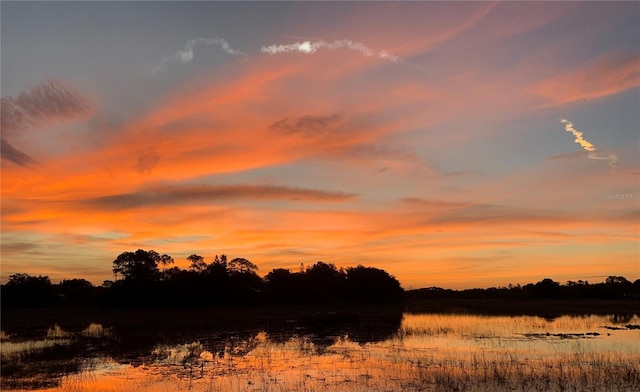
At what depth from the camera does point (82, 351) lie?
31688mm

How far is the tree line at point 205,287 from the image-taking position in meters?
100

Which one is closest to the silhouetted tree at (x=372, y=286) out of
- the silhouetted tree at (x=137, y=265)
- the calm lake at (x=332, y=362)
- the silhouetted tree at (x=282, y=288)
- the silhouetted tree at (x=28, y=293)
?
the silhouetted tree at (x=282, y=288)

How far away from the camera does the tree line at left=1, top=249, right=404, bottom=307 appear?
100 metres

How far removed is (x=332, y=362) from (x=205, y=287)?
88.9 metres

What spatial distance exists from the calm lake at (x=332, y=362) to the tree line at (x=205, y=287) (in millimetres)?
63300

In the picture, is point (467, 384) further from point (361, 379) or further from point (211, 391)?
point (211, 391)

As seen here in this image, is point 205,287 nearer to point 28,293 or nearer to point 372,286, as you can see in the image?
point 28,293

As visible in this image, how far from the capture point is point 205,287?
360ft

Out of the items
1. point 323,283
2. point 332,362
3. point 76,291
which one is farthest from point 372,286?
point 332,362

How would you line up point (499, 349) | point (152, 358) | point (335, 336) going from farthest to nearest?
point (335, 336), point (499, 349), point (152, 358)

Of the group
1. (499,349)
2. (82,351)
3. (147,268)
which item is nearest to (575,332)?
(499,349)

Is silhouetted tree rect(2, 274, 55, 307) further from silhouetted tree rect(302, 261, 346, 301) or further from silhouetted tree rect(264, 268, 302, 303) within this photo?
silhouetted tree rect(302, 261, 346, 301)

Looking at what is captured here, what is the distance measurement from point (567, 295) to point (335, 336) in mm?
142754

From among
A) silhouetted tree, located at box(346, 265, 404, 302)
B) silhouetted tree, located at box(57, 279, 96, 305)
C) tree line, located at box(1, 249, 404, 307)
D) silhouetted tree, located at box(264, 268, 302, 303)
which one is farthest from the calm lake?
silhouetted tree, located at box(346, 265, 404, 302)
